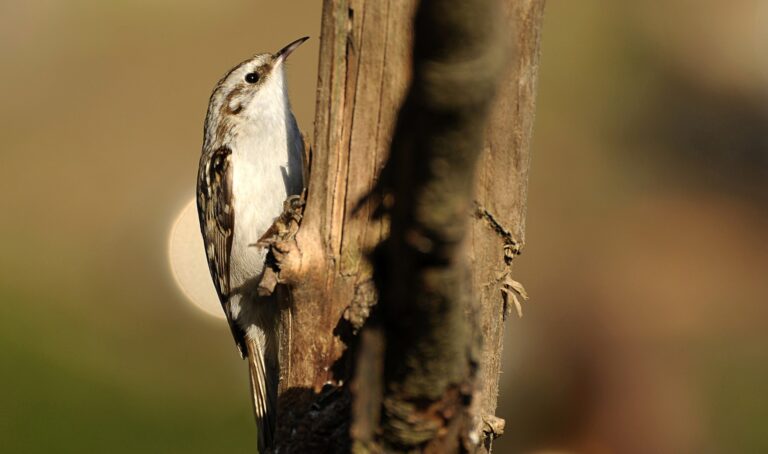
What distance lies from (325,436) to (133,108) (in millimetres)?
3303

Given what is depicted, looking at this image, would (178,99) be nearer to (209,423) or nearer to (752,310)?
(209,423)

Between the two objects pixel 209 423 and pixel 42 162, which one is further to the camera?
pixel 42 162

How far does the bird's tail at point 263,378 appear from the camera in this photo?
300cm

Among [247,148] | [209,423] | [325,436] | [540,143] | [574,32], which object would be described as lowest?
[209,423]

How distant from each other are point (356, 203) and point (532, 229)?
7.78ft

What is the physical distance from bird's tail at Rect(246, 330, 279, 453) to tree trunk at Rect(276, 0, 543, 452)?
1028mm

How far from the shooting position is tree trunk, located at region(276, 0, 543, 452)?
5.93 feet

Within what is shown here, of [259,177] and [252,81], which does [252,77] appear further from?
[259,177]

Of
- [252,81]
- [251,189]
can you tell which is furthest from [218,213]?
[252,81]

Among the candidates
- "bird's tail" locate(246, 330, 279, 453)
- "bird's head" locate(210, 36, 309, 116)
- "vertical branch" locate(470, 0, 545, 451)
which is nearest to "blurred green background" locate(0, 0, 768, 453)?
"bird's head" locate(210, 36, 309, 116)

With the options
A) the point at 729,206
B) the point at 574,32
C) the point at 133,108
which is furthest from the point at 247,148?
the point at 729,206

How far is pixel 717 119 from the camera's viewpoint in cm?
434

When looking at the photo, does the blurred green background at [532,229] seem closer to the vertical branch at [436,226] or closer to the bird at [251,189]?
the bird at [251,189]

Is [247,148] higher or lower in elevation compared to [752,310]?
higher
